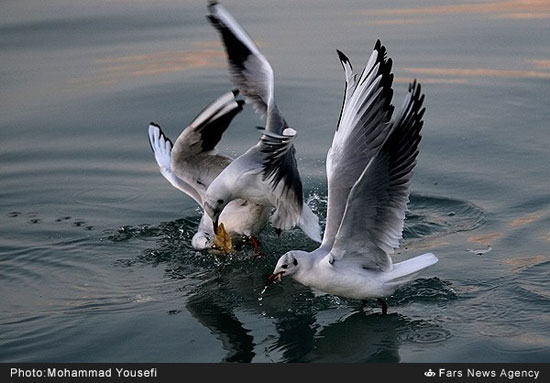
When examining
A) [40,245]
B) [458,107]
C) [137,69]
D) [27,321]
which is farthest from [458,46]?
[27,321]

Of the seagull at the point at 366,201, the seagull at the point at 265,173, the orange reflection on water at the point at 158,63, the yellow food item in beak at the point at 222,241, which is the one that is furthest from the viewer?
the orange reflection on water at the point at 158,63

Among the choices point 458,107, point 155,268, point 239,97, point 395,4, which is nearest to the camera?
point 155,268

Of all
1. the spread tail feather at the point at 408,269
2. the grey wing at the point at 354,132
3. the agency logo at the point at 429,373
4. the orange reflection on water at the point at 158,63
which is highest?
the grey wing at the point at 354,132

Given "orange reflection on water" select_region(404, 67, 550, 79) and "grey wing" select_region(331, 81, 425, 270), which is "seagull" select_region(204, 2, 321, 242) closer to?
"grey wing" select_region(331, 81, 425, 270)

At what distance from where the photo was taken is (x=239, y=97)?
9695mm

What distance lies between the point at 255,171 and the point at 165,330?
5.98ft

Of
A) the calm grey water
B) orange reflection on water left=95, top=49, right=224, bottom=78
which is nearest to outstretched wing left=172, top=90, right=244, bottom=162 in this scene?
the calm grey water

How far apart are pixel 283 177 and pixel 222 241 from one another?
91cm

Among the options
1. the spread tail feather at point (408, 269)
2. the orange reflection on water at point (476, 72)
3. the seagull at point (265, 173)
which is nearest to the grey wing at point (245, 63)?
the seagull at point (265, 173)

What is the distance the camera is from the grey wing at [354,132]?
23.1 ft

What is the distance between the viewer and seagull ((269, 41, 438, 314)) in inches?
265

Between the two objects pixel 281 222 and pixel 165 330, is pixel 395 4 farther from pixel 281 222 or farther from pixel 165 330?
pixel 165 330

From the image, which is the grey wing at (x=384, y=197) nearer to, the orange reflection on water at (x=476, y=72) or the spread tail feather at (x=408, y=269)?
the spread tail feather at (x=408, y=269)

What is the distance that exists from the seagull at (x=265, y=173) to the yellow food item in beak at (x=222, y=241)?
0.08 metres
